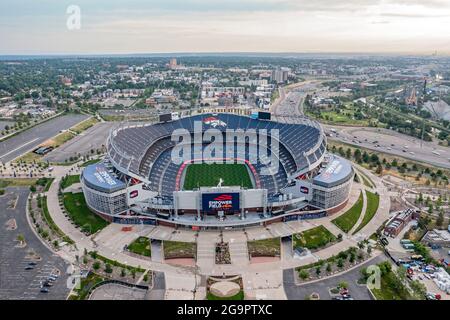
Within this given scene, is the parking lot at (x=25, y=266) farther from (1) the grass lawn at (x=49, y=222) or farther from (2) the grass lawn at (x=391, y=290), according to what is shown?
(2) the grass lawn at (x=391, y=290)

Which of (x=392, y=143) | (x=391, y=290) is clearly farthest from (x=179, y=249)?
(x=392, y=143)

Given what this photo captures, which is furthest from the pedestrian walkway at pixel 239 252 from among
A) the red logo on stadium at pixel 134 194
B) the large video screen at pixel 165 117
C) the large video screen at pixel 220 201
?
the large video screen at pixel 165 117

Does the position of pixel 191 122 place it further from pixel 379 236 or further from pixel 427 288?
pixel 427 288

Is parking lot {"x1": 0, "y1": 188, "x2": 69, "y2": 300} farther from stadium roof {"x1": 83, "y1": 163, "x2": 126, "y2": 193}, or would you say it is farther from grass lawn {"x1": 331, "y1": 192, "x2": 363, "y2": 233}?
grass lawn {"x1": 331, "y1": 192, "x2": 363, "y2": 233}

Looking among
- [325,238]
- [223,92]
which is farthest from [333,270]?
[223,92]

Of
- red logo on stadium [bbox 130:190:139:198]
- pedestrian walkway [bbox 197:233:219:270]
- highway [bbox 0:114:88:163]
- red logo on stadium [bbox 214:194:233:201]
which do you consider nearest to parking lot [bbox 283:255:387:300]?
pedestrian walkway [bbox 197:233:219:270]

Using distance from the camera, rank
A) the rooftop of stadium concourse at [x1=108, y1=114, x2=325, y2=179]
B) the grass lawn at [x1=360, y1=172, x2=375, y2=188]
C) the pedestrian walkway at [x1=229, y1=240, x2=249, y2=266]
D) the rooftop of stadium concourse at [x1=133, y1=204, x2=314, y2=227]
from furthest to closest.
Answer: the grass lawn at [x1=360, y1=172, x2=375, y2=188], the rooftop of stadium concourse at [x1=108, y1=114, x2=325, y2=179], the rooftop of stadium concourse at [x1=133, y1=204, x2=314, y2=227], the pedestrian walkway at [x1=229, y1=240, x2=249, y2=266]
